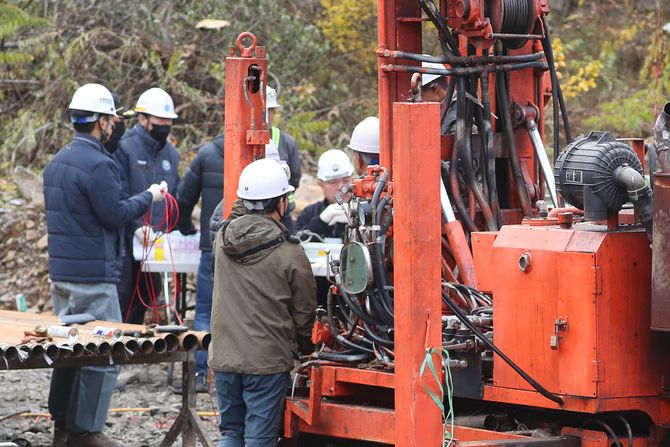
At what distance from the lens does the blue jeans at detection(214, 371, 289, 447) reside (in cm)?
678

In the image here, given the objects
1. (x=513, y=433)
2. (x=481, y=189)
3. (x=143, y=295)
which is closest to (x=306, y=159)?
(x=143, y=295)

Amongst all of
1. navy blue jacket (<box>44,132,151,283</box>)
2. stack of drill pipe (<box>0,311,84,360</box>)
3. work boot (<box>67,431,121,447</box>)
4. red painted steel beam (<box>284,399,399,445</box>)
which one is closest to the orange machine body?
red painted steel beam (<box>284,399,399,445</box>)

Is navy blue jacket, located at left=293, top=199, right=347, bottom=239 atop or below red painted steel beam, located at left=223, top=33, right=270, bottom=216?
below

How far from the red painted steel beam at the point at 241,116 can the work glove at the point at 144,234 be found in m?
2.89

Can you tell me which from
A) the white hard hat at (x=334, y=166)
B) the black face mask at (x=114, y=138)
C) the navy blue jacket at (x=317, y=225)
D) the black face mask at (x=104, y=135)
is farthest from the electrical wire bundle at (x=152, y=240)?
the white hard hat at (x=334, y=166)

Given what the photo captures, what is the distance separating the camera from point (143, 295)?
35.4ft

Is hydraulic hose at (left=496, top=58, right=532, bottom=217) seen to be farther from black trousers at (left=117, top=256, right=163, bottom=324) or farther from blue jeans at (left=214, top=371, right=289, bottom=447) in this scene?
black trousers at (left=117, top=256, right=163, bottom=324)

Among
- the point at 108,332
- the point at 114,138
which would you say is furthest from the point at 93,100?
the point at 108,332

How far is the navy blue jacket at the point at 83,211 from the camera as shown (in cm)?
911

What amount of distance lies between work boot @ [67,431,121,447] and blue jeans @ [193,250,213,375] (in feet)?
5.24

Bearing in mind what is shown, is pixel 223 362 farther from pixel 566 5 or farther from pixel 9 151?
pixel 566 5

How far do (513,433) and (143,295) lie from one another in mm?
5365

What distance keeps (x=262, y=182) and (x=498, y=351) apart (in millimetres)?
1778

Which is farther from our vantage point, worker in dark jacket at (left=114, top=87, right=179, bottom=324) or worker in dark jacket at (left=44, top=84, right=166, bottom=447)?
worker in dark jacket at (left=114, top=87, right=179, bottom=324)
